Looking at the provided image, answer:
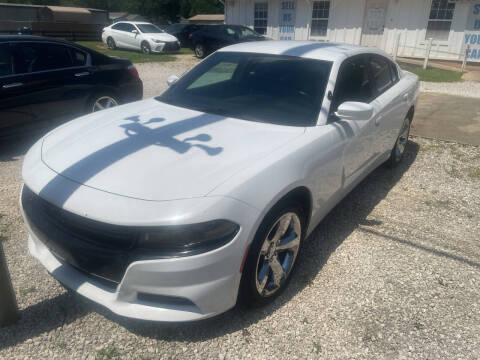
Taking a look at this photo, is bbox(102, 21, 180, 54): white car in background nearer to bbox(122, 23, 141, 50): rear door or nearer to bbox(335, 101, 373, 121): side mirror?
bbox(122, 23, 141, 50): rear door

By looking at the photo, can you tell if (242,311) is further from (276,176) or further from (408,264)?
(408,264)

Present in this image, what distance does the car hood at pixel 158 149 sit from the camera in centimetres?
226

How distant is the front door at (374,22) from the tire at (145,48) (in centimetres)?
1056

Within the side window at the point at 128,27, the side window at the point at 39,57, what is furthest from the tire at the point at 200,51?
the side window at the point at 39,57

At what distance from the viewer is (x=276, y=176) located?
244 cm

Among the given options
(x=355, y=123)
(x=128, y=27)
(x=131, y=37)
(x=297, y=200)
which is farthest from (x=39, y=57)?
(x=128, y=27)

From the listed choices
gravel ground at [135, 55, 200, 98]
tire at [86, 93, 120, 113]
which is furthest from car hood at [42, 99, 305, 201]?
gravel ground at [135, 55, 200, 98]

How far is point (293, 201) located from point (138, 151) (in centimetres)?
109

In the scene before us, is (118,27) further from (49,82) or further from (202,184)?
(202,184)

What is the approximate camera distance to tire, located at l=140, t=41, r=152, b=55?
62.7ft

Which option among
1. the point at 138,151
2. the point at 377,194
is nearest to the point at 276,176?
the point at 138,151

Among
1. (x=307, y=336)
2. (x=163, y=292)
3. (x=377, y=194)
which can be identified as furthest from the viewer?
(x=377, y=194)

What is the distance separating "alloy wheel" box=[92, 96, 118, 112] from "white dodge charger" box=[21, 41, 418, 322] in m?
2.57

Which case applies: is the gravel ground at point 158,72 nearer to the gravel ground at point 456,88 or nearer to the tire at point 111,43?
the tire at point 111,43
